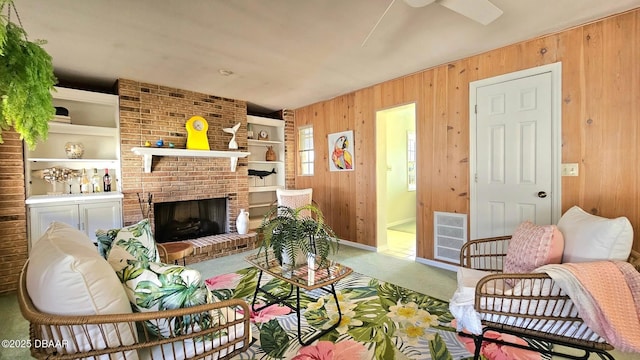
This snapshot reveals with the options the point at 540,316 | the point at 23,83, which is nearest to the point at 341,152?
the point at 540,316

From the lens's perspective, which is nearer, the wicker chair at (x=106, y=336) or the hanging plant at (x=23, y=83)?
the wicker chair at (x=106, y=336)

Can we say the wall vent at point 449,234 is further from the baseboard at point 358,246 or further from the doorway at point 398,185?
the baseboard at point 358,246

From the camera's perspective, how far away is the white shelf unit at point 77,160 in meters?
3.07

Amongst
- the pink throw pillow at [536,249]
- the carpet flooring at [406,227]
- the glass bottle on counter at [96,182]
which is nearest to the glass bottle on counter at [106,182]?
the glass bottle on counter at [96,182]

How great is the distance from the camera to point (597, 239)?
1585 millimetres

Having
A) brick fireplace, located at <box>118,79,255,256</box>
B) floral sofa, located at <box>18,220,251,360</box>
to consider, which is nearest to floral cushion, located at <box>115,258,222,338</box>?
floral sofa, located at <box>18,220,251,360</box>

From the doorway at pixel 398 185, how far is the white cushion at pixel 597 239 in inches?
99.2

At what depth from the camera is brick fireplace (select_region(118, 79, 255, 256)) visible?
3.61m

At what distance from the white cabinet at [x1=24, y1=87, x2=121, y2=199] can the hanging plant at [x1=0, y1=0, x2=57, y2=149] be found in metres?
2.54

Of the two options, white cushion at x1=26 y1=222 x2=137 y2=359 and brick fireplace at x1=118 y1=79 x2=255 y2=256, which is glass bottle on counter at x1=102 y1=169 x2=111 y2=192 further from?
white cushion at x1=26 y1=222 x2=137 y2=359

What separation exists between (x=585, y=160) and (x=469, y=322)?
6.47 ft

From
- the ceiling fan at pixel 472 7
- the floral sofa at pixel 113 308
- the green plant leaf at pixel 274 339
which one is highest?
the ceiling fan at pixel 472 7

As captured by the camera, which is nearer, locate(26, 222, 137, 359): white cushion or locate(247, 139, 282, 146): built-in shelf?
locate(26, 222, 137, 359): white cushion

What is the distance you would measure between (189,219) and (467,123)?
405cm
